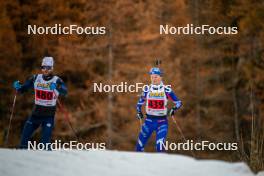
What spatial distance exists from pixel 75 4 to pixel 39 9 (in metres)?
1.83

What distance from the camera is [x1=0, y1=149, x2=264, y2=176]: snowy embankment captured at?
3562 mm

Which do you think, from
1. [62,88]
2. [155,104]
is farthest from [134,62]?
[62,88]

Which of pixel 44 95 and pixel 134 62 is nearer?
pixel 44 95

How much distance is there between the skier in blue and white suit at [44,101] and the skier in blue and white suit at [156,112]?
4.36ft

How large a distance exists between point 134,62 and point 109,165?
60.1ft

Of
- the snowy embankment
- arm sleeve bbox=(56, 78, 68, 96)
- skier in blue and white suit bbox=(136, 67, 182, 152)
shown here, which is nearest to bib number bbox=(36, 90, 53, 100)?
arm sleeve bbox=(56, 78, 68, 96)

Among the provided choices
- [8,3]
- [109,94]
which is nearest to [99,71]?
[109,94]

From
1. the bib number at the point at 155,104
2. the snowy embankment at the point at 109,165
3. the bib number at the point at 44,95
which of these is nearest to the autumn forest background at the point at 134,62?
the bib number at the point at 44,95

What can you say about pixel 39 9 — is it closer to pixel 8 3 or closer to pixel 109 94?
pixel 8 3

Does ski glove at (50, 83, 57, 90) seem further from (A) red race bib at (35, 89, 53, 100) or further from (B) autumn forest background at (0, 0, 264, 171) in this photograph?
(B) autumn forest background at (0, 0, 264, 171)

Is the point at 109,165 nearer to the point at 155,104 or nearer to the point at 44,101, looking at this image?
the point at 155,104

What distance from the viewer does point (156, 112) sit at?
8.51 m

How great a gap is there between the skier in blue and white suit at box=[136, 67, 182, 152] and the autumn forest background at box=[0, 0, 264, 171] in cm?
1060

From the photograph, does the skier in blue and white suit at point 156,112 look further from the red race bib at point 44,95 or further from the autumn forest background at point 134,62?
the autumn forest background at point 134,62
